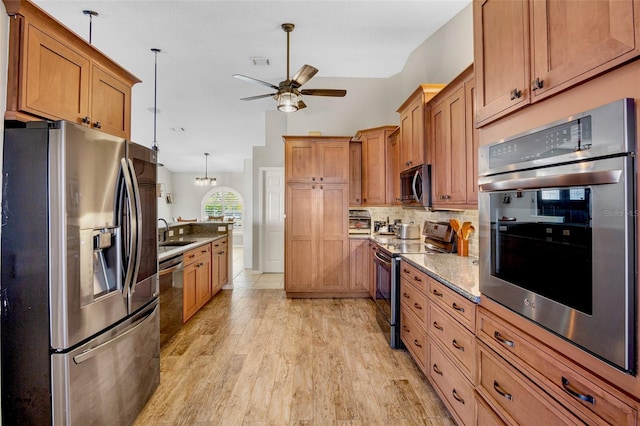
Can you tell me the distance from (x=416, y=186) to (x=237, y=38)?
276cm

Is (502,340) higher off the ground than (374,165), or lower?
lower

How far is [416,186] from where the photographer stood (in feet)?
10.2

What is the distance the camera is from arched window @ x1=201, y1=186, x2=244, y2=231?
36.1ft

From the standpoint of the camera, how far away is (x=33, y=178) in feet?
4.75

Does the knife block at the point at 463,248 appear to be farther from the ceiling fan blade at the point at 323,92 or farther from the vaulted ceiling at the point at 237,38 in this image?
the vaulted ceiling at the point at 237,38

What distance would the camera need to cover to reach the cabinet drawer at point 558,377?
2.83ft

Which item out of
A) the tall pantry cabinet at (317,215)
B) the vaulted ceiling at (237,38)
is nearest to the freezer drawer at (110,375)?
the tall pantry cabinet at (317,215)

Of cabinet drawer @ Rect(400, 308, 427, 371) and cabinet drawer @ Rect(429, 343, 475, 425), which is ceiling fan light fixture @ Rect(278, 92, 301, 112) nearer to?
cabinet drawer @ Rect(400, 308, 427, 371)

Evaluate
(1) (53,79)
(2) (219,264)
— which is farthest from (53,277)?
(2) (219,264)

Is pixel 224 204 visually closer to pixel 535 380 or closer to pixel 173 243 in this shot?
pixel 173 243

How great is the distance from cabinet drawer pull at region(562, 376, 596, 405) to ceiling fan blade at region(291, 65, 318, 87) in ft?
9.48

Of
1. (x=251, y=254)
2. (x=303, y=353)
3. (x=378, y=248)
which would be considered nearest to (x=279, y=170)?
(x=251, y=254)

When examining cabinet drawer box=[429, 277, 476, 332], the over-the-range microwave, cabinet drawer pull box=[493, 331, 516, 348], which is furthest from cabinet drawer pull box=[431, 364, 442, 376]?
the over-the-range microwave

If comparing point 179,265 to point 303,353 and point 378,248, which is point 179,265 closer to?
point 303,353
